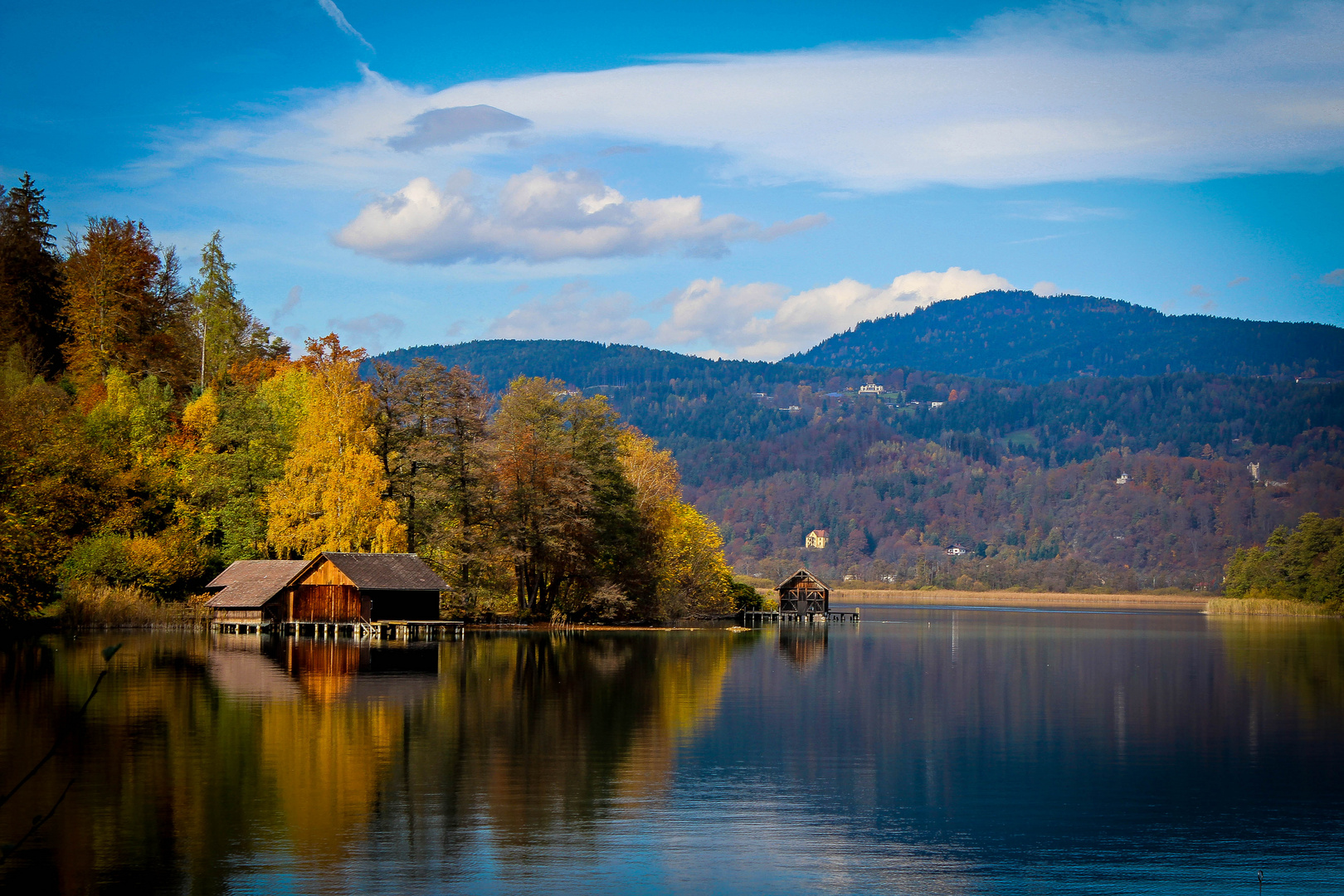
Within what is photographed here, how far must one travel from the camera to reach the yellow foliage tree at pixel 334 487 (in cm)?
6322

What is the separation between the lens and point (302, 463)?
6344 centimetres

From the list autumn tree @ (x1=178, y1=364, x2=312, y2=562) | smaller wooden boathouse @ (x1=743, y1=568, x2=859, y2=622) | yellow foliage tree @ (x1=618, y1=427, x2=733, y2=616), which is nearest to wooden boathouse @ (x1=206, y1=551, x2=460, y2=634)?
autumn tree @ (x1=178, y1=364, x2=312, y2=562)

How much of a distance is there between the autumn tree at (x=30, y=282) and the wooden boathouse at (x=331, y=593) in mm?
27539

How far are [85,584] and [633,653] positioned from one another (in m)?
27.2

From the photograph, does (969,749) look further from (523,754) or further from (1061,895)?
(1061,895)

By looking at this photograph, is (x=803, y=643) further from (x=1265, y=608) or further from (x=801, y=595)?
(x=1265, y=608)

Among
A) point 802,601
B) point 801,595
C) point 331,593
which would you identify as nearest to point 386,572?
point 331,593

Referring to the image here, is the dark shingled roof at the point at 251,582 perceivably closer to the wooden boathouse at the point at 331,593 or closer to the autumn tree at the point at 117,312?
the wooden boathouse at the point at 331,593

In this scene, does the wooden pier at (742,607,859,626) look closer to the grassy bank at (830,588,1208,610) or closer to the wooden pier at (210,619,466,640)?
the wooden pier at (210,619,466,640)

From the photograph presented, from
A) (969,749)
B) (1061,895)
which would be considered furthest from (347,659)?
(1061,895)

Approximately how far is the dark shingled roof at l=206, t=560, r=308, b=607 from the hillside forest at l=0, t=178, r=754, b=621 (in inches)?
50.9

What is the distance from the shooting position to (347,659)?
48.9 meters

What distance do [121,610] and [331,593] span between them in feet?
34.1

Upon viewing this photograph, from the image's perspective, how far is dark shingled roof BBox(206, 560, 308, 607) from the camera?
207ft
